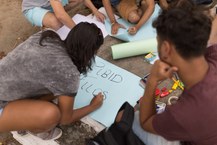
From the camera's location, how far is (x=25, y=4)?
1.99 metres

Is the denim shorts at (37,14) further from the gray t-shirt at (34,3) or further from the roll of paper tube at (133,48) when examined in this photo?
the roll of paper tube at (133,48)

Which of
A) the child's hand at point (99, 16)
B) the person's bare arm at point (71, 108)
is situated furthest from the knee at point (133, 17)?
the person's bare arm at point (71, 108)

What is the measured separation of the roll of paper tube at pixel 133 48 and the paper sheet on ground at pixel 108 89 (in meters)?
0.09

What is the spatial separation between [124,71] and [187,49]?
2.88ft

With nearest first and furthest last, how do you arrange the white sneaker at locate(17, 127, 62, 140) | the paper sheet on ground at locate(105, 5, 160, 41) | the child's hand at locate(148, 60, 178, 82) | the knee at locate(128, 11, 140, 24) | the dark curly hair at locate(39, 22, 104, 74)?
the child's hand at locate(148, 60, 178, 82), the dark curly hair at locate(39, 22, 104, 74), the white sneaker at locate(17, 127, 62, 140), the paper sheet on ground at locate(105, 5, 160, 41), the knee at locate(128, 11, 140, 24)

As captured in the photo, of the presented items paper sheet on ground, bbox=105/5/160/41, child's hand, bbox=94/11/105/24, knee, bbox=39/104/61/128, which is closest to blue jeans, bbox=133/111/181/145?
knee, bbox=39/104/61/128

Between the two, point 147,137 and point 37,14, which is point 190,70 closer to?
point 147,137

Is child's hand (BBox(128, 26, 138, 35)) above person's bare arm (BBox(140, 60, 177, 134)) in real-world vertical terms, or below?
below

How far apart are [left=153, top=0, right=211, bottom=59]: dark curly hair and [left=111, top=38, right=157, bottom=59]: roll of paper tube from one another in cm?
85

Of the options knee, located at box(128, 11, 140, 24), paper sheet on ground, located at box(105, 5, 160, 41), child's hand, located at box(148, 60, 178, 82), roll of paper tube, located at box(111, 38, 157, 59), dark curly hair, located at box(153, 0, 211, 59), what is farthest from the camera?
knee, located at box(128, 11, 140, 24)

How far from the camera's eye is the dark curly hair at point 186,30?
89 centimetres

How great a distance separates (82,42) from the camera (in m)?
1.21

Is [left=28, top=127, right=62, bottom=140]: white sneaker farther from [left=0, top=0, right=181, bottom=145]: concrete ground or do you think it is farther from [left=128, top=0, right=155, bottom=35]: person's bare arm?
[left=128, top=0, right=155, bottom=35]: person's bare arm

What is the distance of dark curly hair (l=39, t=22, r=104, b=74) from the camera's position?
1206 mm
